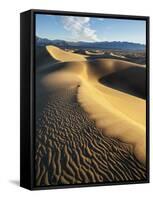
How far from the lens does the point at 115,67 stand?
39.9ft

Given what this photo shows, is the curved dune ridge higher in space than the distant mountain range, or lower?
lower

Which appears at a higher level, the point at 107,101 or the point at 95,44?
the point at 95,44

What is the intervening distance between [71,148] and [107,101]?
94 centimetres

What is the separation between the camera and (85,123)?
1188cm

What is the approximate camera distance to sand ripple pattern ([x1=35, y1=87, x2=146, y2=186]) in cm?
1160

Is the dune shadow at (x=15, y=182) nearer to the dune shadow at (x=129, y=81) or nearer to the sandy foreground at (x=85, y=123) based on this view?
the sandy foreground at (x=85, y=123)

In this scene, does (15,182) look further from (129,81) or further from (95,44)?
(95,44)

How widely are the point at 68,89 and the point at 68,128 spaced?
1.86 feet

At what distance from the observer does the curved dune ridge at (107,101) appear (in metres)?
11.9

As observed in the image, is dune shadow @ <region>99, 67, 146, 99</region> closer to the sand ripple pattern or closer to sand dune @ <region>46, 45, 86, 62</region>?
sand dune @ <region>46, 45, 86, 62</region>

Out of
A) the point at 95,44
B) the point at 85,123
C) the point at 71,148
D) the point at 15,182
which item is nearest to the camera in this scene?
the point at 71,148

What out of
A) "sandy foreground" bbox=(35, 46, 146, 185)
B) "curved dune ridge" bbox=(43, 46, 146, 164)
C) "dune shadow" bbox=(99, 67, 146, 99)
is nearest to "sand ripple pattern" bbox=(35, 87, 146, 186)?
"sandy foreground" bbox=(35, 46, 146, 185)

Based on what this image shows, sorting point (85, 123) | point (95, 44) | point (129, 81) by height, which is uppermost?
point (95, 44)

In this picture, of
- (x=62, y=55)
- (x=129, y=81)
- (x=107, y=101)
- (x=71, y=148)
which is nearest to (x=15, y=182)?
(x=71, y=148)
